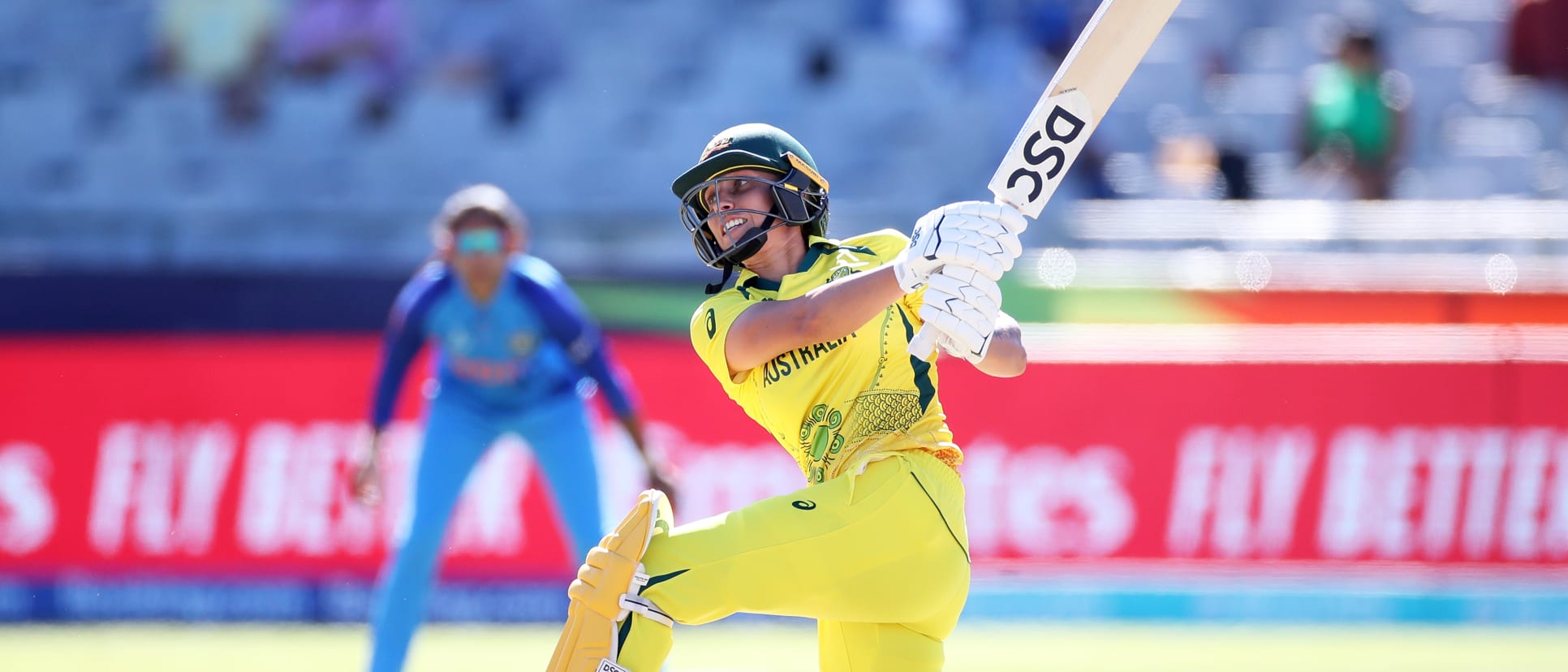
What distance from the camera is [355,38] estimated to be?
1275 cm

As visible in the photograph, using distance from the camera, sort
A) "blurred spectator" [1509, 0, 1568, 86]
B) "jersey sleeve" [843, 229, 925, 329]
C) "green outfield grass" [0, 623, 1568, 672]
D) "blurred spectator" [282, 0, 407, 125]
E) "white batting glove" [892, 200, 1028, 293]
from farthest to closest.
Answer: "blurred spectator" [282, 0, 407, 125] < "blurred spectator" [1509, 0, 1568, 86] < "green outfield grass" [0, 623, 1568, 672] < "jersey sleeve" [843, 229, 925, 329] < "white batting glove" [892, 200, 1028, 293]

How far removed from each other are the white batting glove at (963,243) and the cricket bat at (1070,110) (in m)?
0.22

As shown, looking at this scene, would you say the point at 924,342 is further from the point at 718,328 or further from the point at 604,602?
the point at 604,602

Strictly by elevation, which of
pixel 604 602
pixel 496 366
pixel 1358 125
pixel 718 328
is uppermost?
pixel 1358 125

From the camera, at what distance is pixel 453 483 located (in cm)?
669

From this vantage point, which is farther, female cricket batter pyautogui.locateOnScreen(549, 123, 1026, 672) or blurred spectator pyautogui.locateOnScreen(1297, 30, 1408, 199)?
blurred spectator pyautogui.locateOnScreen(1297, 30, 1408, 199)

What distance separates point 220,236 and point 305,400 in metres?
1.49

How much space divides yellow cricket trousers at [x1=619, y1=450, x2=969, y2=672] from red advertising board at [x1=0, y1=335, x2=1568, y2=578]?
17.0 ft

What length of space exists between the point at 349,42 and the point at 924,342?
9.86 meters

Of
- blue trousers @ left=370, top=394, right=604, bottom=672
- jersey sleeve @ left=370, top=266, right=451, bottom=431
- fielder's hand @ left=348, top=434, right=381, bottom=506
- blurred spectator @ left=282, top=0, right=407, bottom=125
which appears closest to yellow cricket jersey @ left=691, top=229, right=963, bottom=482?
blue trousers @ left=370, top=394, right=604, bottom=672

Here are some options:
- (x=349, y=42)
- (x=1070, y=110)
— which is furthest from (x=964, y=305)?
(x=349, y=42)

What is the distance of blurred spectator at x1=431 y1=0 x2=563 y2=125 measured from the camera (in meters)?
12.6

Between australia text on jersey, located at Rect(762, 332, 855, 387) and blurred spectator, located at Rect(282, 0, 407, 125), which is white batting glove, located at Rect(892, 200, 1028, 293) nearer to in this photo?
australia text on jersey, located at Rect(762, 332, 855, 387)

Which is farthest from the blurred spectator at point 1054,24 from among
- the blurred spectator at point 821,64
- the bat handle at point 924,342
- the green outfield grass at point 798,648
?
the bat handle at point 924,342
